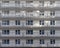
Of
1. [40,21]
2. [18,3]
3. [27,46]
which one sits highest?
[18,3]

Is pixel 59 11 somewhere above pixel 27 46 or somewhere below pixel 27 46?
above

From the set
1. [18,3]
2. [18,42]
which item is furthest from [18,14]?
[18,42]

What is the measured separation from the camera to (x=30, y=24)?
43.2 m

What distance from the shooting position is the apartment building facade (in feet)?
140

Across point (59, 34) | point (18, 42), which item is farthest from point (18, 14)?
point (59, 34)

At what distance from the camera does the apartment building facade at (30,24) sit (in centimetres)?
4269

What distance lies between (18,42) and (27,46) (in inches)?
67.6

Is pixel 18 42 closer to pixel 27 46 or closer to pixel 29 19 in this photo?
pixel 27 46

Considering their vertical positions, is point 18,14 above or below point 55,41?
above

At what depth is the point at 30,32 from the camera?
141 feet

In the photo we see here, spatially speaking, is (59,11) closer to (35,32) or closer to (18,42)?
(35,32)

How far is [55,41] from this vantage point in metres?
42.6

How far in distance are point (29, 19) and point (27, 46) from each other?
15.3 feet

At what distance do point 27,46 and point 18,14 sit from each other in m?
5.78
